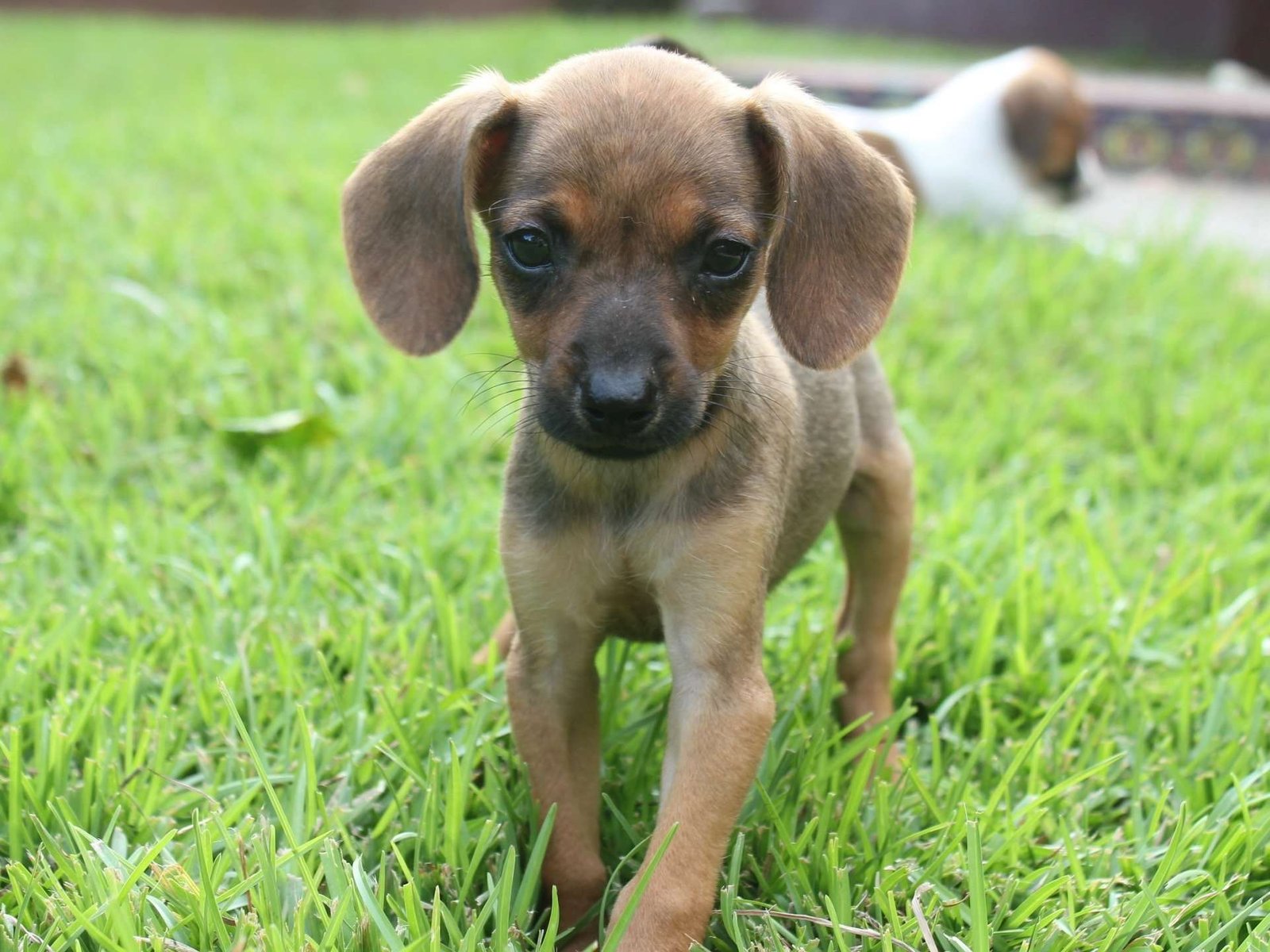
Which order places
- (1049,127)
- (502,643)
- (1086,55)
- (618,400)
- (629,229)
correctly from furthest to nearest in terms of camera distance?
(1086,55), (1049,127), (502,643), (629,229), (618,400)

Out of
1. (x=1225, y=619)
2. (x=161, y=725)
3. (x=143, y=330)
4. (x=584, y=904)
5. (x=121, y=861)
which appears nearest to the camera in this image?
(x=121, y=861)

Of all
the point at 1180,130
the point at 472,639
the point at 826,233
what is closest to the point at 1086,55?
the point at 1180,130

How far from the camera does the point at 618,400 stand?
2490 mm

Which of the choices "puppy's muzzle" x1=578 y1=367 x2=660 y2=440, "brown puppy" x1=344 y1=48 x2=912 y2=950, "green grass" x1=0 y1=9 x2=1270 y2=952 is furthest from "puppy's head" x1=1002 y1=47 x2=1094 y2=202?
"puppy's muzzle" x1=578 y1=367 x2=660 y2=440

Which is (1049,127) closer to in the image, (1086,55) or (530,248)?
(530,248)

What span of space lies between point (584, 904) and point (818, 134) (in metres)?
1.63

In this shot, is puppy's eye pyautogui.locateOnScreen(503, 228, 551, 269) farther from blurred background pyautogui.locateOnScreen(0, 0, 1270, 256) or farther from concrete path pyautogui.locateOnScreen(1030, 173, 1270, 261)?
concrete path pyautogui.locateOnScreen(1030, 173, 1270, 261)

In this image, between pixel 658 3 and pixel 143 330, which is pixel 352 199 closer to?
pixel 143 330

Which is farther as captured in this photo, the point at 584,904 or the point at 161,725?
the point at 161,725

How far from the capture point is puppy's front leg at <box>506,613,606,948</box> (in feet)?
9.25

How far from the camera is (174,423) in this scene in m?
5.02

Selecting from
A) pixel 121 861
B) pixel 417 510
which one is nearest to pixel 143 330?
pixel 417 510

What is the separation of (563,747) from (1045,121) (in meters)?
7.06

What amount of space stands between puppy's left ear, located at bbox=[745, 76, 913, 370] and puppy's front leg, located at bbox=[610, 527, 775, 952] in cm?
47
